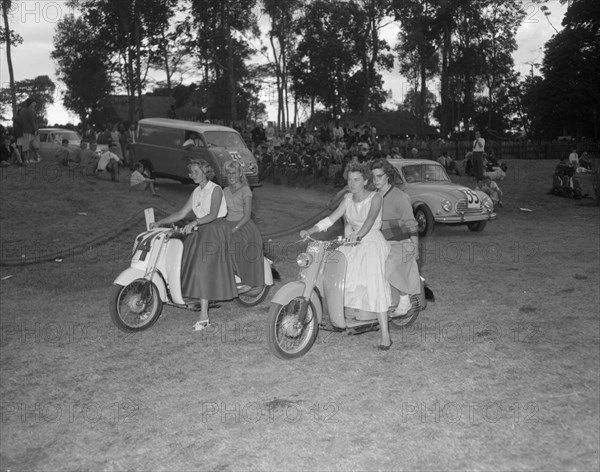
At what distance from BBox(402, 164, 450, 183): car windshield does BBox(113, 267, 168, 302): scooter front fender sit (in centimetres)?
933

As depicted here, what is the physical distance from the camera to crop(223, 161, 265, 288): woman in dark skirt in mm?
7555

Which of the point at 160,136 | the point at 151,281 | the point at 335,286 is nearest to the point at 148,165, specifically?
the point at 160,136

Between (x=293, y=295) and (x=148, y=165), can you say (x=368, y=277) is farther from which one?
(x=148, y=165)

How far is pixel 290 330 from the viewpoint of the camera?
6.06m

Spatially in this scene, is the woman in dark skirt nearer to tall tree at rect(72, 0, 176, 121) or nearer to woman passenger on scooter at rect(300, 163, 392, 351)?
woman passenger on scooter at rect(300, 163, 392, 351)

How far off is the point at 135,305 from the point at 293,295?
1.97 metres

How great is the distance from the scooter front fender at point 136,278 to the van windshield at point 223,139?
14.2 m

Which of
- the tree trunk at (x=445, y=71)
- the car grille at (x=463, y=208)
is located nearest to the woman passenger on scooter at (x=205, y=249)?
the car grille at (x=463, y=208)

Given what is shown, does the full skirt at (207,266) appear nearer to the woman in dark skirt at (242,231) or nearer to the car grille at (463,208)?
the woman in dark skirt at (242,231)

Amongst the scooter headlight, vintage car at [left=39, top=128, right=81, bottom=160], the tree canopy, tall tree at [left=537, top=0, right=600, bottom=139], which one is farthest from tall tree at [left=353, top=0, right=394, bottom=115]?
the scooter headlight

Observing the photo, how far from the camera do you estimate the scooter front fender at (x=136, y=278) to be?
272 inches

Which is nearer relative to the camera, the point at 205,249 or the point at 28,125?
the point at 205,249

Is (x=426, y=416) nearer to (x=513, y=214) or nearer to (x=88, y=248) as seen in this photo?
(x=88, y=248)

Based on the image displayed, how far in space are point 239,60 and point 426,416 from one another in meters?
45.8
